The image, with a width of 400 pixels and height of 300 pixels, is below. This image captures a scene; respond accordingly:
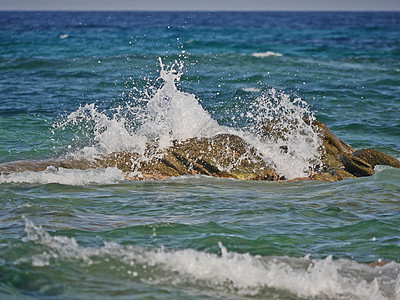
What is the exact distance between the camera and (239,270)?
4.53 meters

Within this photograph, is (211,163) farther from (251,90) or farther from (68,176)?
(251,90)

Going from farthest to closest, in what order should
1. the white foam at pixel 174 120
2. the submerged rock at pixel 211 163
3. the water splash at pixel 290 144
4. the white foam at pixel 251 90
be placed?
the white foam at pixel 251 90, the white foam at pixel 174 120, the water splash at pixel 290 144, the submerged rock at pixel 211 163

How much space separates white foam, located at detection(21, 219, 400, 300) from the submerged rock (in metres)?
2.80

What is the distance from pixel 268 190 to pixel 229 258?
256 cm

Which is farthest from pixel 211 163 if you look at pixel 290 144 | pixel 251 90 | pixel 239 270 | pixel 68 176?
pixel 251 90

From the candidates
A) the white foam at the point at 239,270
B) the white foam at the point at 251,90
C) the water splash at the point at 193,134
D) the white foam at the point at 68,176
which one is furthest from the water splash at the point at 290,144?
the white foam at the point at 251,90

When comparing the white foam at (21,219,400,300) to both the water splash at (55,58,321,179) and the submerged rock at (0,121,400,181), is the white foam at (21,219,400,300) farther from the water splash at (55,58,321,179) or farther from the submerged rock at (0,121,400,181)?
the water splash at (55,58,321,179)

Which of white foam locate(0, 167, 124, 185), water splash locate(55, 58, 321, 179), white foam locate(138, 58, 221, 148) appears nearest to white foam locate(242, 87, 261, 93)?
water splash locate(55, 58, 321, 179)

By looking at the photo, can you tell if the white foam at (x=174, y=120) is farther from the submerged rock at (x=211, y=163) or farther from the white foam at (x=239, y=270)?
the white foam at (x=239, y=270)

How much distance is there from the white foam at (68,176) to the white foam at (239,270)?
2121 mm

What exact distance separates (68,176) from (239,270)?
11.3ft

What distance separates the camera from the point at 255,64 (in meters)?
21.5

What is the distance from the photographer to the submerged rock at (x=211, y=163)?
25.6 feet

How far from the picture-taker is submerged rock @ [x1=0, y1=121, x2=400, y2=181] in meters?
7.80
